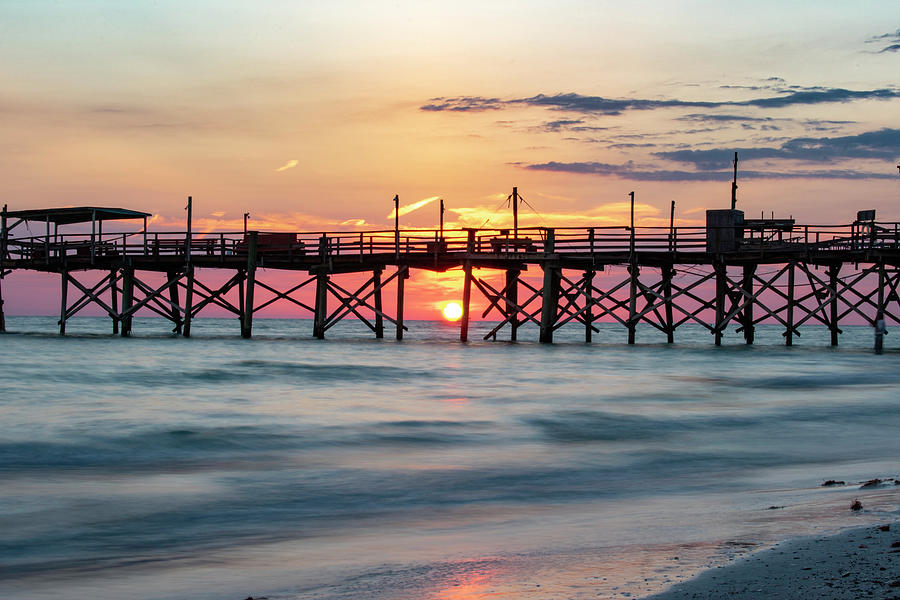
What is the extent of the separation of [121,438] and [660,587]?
1165 centimetres

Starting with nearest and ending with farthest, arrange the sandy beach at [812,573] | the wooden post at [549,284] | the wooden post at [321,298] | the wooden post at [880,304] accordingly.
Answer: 1. the sandy beach at [812,573]
2. the wooden post at [880,304]
3. the wooden post at [549,284]
4. the wooden post at [321,298]

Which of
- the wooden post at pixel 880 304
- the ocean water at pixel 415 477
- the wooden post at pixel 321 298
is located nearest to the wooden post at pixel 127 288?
the wooden post at pixel 321 298

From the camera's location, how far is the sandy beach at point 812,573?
16.9ft

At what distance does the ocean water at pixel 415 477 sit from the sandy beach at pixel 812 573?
0.95 feet

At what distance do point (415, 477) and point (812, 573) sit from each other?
685cm

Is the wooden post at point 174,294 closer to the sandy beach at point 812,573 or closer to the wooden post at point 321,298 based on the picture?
the wooden post at point 321,298

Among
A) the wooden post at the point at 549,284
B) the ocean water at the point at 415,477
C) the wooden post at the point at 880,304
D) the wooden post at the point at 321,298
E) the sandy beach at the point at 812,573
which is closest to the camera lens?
the sandy beach at the point at 812,573

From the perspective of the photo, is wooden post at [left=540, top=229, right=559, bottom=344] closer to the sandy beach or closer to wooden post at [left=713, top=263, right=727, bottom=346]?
wooden post at [left=713, top=263, right=727, bottom=346]

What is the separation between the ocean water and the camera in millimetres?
6859

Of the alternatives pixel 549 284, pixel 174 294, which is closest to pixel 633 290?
pixel 549 284

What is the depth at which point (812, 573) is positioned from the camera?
556cm

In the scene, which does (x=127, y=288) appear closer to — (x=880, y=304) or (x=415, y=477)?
(x=880, y=304)

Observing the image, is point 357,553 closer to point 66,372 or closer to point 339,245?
point 66,372

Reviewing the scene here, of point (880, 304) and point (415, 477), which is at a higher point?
point (880, 304)
